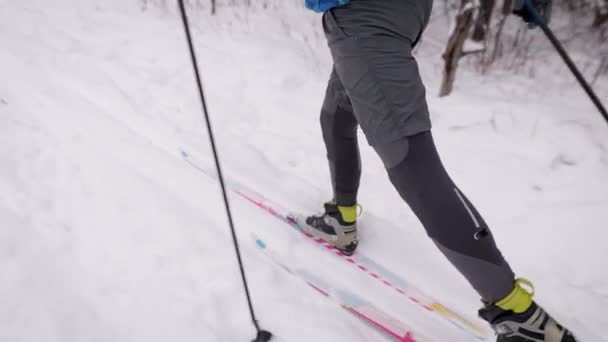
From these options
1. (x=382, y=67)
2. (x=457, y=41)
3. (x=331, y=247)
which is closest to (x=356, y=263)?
(x=331, y=247)

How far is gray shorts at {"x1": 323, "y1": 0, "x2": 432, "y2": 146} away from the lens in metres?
0.92

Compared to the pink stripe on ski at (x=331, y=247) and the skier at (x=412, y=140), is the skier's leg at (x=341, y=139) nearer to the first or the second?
the pink stripe on ski at (x=331, y=247)

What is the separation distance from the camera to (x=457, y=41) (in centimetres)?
250

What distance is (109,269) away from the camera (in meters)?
1.49

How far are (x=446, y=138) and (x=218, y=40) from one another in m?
2.34

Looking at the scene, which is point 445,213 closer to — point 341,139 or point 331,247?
point 341,139

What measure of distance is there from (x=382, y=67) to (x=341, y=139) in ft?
1.86

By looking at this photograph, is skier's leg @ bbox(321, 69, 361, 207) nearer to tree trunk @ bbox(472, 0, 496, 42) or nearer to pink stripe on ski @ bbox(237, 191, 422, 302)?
pink stripe on ski @ bbox(237, 191, 422, 302)

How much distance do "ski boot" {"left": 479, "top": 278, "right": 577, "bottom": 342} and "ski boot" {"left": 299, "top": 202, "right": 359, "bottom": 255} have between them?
71 cm

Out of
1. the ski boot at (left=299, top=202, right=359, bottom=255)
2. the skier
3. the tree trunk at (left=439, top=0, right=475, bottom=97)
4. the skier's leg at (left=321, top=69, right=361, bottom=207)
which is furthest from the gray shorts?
the tree trunk at (left=439, top=0, right=475, bottom=97)

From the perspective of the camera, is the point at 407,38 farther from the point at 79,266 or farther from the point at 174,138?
the point at 174,138

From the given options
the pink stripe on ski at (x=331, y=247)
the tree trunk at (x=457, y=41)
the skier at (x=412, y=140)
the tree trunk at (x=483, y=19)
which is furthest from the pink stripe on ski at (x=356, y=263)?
the tree trunk at (x=483, y=19)

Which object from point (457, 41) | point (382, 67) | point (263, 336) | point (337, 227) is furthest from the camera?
point (457, 41)

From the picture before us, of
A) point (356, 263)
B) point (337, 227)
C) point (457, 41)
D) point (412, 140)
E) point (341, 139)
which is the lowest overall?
point (356, 263)
